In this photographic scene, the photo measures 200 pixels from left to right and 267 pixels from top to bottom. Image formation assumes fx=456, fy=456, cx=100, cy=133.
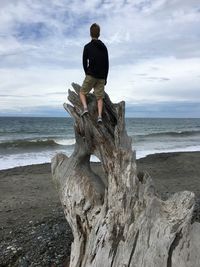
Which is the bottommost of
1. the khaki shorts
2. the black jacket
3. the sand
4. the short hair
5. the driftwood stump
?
the sand

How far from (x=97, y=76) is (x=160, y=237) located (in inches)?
119

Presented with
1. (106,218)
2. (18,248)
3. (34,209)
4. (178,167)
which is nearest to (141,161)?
(178,167)

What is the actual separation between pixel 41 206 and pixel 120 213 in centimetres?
666

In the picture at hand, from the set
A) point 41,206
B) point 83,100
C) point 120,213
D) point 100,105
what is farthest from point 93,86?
point 41,206

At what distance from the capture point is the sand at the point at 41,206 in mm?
7887

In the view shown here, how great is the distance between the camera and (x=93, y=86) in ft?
24.7

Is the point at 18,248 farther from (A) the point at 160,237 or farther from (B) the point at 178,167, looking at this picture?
(B) the point at 178,167

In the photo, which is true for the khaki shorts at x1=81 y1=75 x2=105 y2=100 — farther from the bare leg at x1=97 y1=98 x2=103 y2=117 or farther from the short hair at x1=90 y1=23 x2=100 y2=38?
the short hair at x1=90 y1=23 x2=100 y2=38

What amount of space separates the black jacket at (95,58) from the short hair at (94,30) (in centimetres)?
9

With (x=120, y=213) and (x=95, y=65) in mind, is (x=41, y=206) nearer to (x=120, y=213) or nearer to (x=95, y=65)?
(x=95, y=65)

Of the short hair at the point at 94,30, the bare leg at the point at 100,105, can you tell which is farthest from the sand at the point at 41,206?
the short hair at the point at 94,30

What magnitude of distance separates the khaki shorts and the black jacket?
7cm

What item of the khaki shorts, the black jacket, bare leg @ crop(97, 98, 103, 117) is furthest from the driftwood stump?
the black jacket

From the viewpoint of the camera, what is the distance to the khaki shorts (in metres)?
7.45
